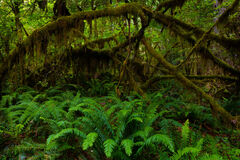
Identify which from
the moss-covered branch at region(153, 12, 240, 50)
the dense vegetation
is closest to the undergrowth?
the dense vegetation

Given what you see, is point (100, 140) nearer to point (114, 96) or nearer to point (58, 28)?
point (114, 96)

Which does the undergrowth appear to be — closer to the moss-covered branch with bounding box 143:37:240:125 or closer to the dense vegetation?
the dense vegetation

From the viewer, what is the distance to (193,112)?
559 cm

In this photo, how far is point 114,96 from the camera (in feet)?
18.0

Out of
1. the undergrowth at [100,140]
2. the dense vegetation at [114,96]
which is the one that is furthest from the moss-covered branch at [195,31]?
the undergrowth at [100,140]

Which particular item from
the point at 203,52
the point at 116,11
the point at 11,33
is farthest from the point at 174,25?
the point at 11,33

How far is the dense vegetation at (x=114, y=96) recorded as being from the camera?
282 cm

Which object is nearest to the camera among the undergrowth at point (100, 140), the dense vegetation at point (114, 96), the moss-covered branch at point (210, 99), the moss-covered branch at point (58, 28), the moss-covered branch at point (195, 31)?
the undergrowth at point (100, 140)

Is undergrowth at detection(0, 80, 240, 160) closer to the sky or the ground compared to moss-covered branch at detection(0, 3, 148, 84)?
closer to the ground

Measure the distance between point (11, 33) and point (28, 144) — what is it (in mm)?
6023

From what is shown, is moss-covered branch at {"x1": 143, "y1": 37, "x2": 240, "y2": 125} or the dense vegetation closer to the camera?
the dense vegetation

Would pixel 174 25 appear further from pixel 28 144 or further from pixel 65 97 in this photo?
pixel 28 144

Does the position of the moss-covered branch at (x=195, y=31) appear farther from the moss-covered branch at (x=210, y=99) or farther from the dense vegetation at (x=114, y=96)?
the moss-covered branch at (x=210, y=99)

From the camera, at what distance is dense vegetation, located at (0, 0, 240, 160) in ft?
9.26
